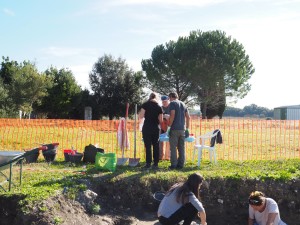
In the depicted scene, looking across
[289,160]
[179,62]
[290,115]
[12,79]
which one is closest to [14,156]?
[289,160]

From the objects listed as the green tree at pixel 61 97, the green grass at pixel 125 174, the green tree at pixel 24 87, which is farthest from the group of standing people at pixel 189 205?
the green tree at pixel 61 97

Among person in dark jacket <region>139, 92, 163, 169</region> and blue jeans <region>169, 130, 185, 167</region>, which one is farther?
blue jeans <region>169, 130, 185, 167</region>

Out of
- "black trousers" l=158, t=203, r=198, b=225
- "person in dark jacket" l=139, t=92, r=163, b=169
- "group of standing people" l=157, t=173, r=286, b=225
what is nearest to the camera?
"group of standing people" l=157, t=173, r=286, b=225

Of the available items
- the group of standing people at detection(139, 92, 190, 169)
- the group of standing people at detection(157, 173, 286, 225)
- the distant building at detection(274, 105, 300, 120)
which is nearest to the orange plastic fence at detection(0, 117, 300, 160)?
the group of standing people at detection(139, 92, 190, 169)

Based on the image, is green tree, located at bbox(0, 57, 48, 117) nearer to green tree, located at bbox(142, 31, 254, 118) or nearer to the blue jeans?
green tree, located at bbox(142, 31, 254, 118)

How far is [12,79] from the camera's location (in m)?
37.3

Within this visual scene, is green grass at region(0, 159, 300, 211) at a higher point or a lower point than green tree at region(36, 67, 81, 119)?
lower

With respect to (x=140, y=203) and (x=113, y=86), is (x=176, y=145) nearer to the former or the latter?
(x=140, y=203)

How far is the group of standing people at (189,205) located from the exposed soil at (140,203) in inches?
59.2

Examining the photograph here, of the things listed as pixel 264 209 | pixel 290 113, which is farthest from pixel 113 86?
pixel 264 209

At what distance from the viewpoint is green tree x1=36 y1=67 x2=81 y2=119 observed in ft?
139

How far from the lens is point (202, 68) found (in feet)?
154

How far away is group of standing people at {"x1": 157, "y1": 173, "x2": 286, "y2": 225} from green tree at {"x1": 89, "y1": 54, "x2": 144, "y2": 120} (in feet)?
126

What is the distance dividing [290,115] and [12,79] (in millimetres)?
39970
